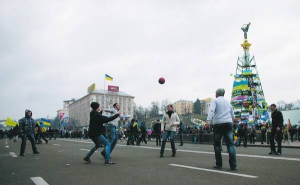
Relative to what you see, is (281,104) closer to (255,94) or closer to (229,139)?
(255,94)

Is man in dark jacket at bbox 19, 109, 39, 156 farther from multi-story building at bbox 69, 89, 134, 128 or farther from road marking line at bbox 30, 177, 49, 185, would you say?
multi-story building at bbox 69, 89, 134, 128

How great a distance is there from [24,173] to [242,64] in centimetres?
5722

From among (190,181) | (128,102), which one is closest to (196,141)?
(190,181)

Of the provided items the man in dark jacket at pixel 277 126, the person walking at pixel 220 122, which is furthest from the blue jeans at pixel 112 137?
the man in dark jacket at pixel 277 126

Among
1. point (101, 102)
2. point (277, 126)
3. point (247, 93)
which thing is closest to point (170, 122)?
point (277, 126)

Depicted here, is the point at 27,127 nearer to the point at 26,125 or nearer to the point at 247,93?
the point at 26,125

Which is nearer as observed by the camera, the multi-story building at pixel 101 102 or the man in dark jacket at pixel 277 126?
the man in dark jacket at pixel 277 126

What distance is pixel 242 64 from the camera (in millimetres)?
58156

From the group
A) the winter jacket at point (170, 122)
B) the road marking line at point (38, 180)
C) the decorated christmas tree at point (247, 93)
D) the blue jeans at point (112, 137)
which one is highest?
the decorated christmas tree at point (247, 93)

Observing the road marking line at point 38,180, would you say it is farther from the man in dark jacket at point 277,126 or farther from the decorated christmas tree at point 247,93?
the decorated christmas tree at point 247,93

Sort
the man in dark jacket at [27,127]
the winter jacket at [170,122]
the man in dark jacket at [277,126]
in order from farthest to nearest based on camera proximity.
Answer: the man in dark jacket at [27,127]
the man in dark jacket at [277,126]
the winter jacket at [170,122]

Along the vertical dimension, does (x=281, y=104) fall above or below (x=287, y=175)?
above

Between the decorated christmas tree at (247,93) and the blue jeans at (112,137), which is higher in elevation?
the decorated christmas tree at (247,93)

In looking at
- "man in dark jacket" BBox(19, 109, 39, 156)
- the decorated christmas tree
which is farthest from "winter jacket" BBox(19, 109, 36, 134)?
the decorated christmas tree
